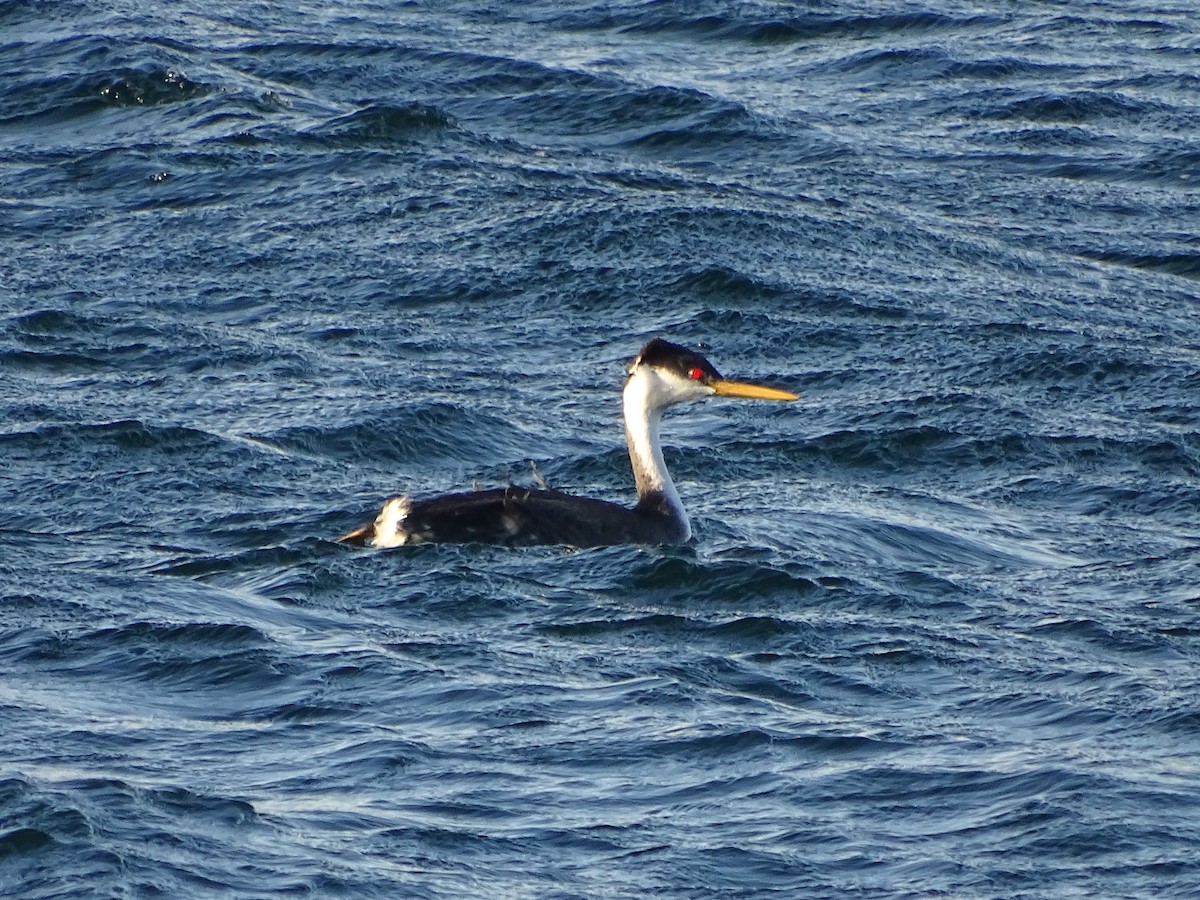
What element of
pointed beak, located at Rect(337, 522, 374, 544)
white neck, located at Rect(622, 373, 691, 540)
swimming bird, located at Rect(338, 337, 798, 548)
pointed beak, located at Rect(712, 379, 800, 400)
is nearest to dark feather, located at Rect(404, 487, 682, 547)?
swimming bird, located at Rect(338, 337, 798, 548)

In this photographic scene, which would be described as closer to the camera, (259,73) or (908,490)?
(908,490)

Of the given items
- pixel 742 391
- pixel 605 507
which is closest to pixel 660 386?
pixel 742 391

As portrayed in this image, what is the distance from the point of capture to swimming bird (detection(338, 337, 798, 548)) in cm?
1201

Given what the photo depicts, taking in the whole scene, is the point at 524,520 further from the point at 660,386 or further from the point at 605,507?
the point at 660,386

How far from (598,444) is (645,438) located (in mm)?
1445

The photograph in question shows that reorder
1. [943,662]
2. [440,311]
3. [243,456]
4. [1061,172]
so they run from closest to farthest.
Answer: [943,662], [243,456], [440,311], [1061,172]

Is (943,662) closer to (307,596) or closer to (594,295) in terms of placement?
(307,596)

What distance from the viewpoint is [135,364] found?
15203 mm

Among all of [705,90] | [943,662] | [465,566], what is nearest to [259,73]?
[705,90]

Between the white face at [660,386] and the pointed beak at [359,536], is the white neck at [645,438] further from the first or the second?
the pointed beak at [359,536]

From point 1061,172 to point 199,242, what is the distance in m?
6.97

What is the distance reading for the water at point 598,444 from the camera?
8867 millimetres

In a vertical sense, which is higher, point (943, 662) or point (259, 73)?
point (259, 73)

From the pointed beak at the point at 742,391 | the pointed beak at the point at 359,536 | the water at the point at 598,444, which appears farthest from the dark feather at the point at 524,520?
the pointed beak at the point at 742,391
